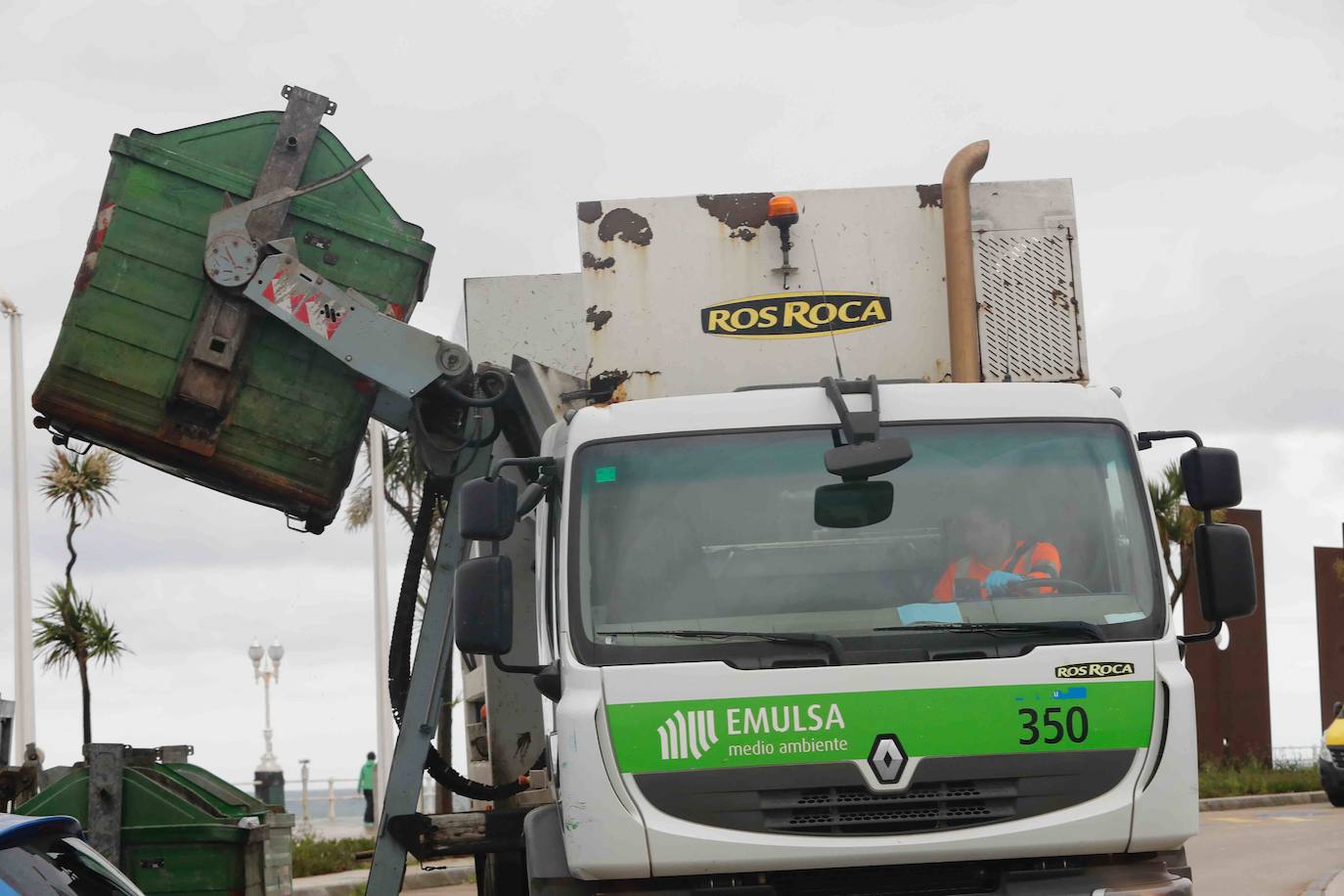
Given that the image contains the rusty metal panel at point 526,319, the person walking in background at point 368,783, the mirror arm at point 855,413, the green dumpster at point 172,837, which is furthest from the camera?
the person walking in background at point 368,783

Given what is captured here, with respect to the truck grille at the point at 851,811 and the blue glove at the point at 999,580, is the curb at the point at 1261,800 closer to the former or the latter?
the blue glove at the point at 999,580

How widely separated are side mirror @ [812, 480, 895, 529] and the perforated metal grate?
56.7 inches

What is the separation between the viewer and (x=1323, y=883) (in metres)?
12.4

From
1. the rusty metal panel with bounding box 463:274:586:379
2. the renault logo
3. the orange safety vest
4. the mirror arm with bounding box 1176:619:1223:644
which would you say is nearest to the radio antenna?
the rusty metal panel with bounding box 463:274:586:379

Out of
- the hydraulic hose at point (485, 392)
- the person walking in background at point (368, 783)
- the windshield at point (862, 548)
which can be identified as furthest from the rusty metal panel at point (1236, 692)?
the windshield at point (862, 548)

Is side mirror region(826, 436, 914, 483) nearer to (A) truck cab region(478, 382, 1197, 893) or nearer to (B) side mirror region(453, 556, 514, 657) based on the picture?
(A) truck cab region(478, 382, 1197, 893)

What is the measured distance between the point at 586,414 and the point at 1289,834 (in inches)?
533

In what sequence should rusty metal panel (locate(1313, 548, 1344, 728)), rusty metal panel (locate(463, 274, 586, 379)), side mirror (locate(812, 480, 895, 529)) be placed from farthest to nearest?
rusty metal panel (locate(1313, 548, 1344, 728)), rusty metal panel (locate(463, 274, 586, 379)), side mirror (locate(812, 480, 895, 529))

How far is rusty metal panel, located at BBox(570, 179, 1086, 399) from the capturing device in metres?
7.44

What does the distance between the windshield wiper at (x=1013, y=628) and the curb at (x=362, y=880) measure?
10.4m

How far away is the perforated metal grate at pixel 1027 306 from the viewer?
24.2 feet

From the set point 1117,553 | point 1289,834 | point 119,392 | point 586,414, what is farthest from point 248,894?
point 1289,834

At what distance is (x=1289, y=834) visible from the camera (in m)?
17.6

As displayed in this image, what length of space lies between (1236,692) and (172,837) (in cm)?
2306
